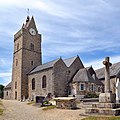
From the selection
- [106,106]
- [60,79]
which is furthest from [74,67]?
[106,106]

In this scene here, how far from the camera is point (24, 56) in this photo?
168 ft

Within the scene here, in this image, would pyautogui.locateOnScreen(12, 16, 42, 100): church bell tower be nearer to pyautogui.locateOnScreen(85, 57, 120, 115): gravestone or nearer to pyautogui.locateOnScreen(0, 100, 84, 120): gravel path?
pyautogui.locateOnScreen(0, 100, 84, 120): gravel path

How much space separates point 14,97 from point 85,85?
21.7 m

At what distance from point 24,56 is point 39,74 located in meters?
8.45

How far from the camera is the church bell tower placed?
1966 inches

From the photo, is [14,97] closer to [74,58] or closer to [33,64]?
[33,64]

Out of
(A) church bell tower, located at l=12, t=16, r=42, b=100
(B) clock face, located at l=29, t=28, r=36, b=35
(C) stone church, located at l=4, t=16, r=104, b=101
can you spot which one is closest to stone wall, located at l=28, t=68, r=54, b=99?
(C) stone church, located at l=4, t=16, r=104, b=101

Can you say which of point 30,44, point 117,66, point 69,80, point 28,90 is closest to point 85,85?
point 69,80

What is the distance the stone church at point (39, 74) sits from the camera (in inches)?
1581

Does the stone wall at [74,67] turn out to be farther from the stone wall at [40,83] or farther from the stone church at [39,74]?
the stone wall at [40,83]

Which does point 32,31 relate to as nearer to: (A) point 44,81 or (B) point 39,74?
(B) point 39,74

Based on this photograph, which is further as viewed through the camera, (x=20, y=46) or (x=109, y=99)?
(x=20, y=46)

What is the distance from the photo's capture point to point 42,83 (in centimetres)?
4375

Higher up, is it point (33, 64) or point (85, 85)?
point (33, 64)
